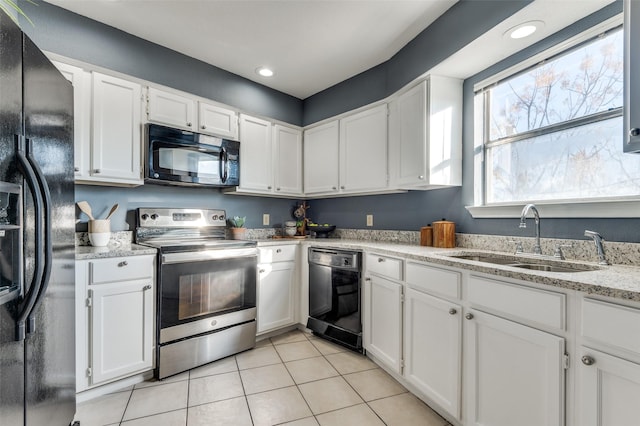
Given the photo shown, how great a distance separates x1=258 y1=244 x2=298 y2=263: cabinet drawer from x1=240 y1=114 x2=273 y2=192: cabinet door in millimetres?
678

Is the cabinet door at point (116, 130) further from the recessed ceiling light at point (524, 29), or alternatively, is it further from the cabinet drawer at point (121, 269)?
the recessed ceiling light at point (524, 29)

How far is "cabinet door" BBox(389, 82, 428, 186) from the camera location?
238 cm

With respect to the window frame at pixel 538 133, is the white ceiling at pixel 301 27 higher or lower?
higher

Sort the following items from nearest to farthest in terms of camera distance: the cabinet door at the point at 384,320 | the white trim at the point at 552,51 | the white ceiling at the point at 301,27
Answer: the white trim at the point at 552,51
the white ceiling at the point at 301,27
the cabinet door at the point at 384,320

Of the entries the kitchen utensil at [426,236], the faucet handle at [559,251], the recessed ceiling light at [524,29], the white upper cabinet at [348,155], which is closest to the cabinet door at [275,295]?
the white upper cabinet at [348,155]

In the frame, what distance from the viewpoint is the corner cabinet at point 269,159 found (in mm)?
3076

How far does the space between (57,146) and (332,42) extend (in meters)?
2.14

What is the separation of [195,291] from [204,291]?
0.24 ft

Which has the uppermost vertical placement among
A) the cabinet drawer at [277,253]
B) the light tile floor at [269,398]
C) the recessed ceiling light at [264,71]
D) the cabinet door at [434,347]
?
the recessed ceiling light at [264,71]

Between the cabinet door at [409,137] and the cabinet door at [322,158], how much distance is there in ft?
2.36

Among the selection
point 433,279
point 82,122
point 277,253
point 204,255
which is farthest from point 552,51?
point 82,122

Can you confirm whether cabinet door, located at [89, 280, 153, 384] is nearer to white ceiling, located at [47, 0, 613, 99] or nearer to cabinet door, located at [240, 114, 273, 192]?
cabinet door, located at [240, 114, 273, 192]

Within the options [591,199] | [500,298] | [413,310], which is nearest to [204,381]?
[413,310]

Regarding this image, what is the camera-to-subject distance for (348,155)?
3.13 meters
